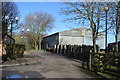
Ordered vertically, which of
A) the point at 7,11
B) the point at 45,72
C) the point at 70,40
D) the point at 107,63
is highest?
the point at 7,11

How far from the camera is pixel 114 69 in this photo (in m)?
8.08

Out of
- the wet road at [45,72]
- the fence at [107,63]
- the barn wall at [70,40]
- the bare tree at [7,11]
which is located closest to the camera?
the fence at [107,63]

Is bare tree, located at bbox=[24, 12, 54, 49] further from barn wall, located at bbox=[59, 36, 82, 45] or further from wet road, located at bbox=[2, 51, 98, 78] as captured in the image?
wet road, located at bbox=[2, 51, 98, 78]

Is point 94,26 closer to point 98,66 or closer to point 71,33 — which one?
point 98,66

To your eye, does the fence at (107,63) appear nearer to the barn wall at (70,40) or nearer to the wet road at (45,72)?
the wet road at (45,72)

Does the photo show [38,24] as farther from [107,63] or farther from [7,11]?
[107,63]

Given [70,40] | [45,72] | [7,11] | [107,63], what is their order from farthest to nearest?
[70,40] < [7,11] < [45,72] < [107,63]

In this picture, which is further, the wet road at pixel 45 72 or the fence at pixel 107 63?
the wet road at pixel 45 72

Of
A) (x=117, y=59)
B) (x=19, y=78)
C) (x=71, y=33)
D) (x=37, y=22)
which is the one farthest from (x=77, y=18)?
(x=37, y=22)

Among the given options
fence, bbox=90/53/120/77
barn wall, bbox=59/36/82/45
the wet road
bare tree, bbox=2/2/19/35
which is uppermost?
bare tree, bbox=2/2/19/35

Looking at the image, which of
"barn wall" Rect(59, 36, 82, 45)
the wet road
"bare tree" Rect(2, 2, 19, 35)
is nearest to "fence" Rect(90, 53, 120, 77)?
the wet road

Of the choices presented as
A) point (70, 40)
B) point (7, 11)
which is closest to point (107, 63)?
point (7, 11)

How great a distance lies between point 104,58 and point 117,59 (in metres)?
1.17

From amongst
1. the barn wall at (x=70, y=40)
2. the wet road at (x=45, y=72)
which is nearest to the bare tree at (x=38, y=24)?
the barn wall at (x=70, y=40)
